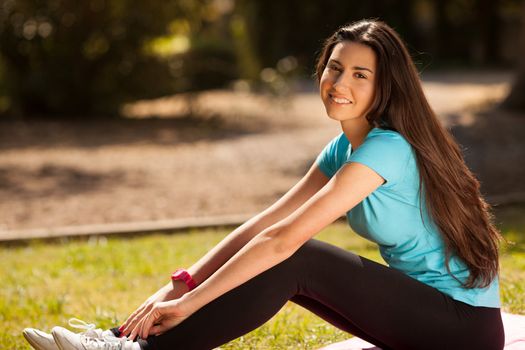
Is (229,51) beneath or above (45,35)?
beneath

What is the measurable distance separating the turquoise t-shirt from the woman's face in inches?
5.2

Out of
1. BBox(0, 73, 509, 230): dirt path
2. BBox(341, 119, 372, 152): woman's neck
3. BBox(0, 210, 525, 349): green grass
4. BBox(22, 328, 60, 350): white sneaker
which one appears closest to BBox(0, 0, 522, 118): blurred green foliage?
BBox(0, 73, 509, 230): dirt path

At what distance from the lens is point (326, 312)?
110 inches

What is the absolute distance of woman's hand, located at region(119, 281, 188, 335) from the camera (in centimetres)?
271

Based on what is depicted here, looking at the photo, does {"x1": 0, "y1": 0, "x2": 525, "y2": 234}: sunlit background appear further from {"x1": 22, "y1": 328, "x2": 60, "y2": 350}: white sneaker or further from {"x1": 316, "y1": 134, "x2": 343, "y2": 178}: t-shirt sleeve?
{"x1": 22, "y1": 328, "x2": 60, "y2": 350}: white sneaker

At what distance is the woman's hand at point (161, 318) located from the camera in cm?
259

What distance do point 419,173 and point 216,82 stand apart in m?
15.4

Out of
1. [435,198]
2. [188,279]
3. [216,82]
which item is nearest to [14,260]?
[188,279]

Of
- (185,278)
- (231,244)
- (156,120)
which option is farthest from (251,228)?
(156,120)

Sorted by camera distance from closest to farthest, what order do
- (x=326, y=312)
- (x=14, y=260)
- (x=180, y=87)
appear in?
(x=326, y=312) → (x=14, y=260) → (x=180, y=87)

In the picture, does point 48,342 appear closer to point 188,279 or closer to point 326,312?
point 188,279

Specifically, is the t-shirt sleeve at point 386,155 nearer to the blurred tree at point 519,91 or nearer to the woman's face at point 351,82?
the woman's face at point 351,82

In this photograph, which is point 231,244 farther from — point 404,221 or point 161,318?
point 404,221

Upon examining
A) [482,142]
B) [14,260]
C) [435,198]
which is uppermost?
[435,198]
